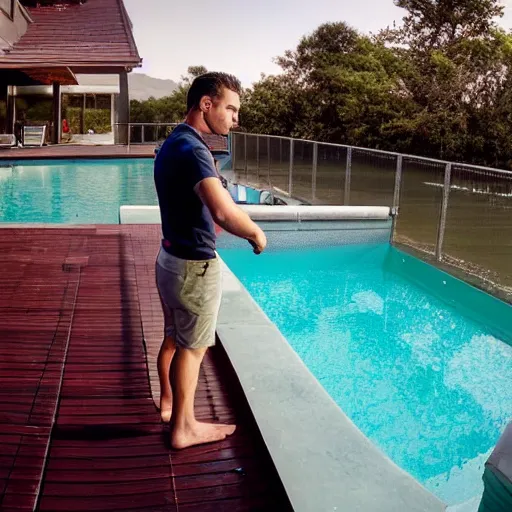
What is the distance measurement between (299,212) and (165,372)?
23.2ft

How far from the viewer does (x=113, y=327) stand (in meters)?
4.41

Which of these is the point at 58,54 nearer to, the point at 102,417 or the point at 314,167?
the point at 314,167

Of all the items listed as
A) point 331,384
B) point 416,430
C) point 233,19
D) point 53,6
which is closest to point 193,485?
point 416,430

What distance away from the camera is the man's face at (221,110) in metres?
2.49

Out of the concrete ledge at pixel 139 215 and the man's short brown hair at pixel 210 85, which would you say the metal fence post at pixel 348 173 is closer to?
the concrete ledge at pixel 139 215

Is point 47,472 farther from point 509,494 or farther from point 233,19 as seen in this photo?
point 233,19

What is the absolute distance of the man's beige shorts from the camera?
2.49m

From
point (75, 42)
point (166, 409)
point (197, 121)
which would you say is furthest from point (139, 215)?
point (75, 42)

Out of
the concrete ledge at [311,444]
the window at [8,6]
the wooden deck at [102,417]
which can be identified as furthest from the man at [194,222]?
the window at [8,6]

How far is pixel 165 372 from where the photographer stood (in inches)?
114

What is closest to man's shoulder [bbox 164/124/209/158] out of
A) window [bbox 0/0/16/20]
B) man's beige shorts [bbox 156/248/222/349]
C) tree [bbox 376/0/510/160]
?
man's beige shorts [bbox 156/248/222/349]

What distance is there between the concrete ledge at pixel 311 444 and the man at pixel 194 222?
53cm

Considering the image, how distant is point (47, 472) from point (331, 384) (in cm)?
371

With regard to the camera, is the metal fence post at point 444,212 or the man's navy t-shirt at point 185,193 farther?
the metal fence post at point 444,212
